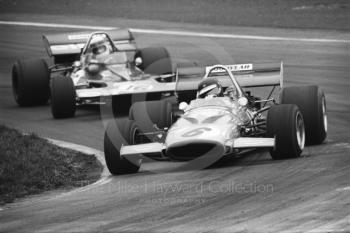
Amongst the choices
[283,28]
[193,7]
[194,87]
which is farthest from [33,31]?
[194,87]

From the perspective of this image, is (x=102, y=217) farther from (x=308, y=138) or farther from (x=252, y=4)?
(x=252, y=4)

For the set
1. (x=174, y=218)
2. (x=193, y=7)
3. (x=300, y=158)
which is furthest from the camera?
(x=193, y=7)

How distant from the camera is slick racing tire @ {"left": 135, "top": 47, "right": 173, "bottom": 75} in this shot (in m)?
21.5

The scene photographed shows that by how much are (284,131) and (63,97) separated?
264 inches

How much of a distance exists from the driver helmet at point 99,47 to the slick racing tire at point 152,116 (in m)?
6.77

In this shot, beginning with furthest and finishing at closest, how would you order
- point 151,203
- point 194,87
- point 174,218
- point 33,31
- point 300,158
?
1. point 33,31
2. point 194,87
3. point 300,158
4. point 151,203
5. point 174,218

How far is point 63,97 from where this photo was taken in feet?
60.3

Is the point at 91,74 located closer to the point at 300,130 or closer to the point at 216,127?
the point at 300,130

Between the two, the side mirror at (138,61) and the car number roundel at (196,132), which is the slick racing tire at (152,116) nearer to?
the car number roundel at (196,132)

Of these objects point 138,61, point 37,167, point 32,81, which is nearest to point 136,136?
point 37,167

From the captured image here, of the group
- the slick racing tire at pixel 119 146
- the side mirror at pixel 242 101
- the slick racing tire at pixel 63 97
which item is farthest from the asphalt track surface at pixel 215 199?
the slick racing tire at pixel 63 97

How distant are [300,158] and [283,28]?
60.8 ft

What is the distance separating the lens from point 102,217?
10.1 m

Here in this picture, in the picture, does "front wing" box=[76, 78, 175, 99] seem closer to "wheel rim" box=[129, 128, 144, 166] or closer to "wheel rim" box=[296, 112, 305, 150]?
"wheel rim" box=[129, 128, 144, 166]
